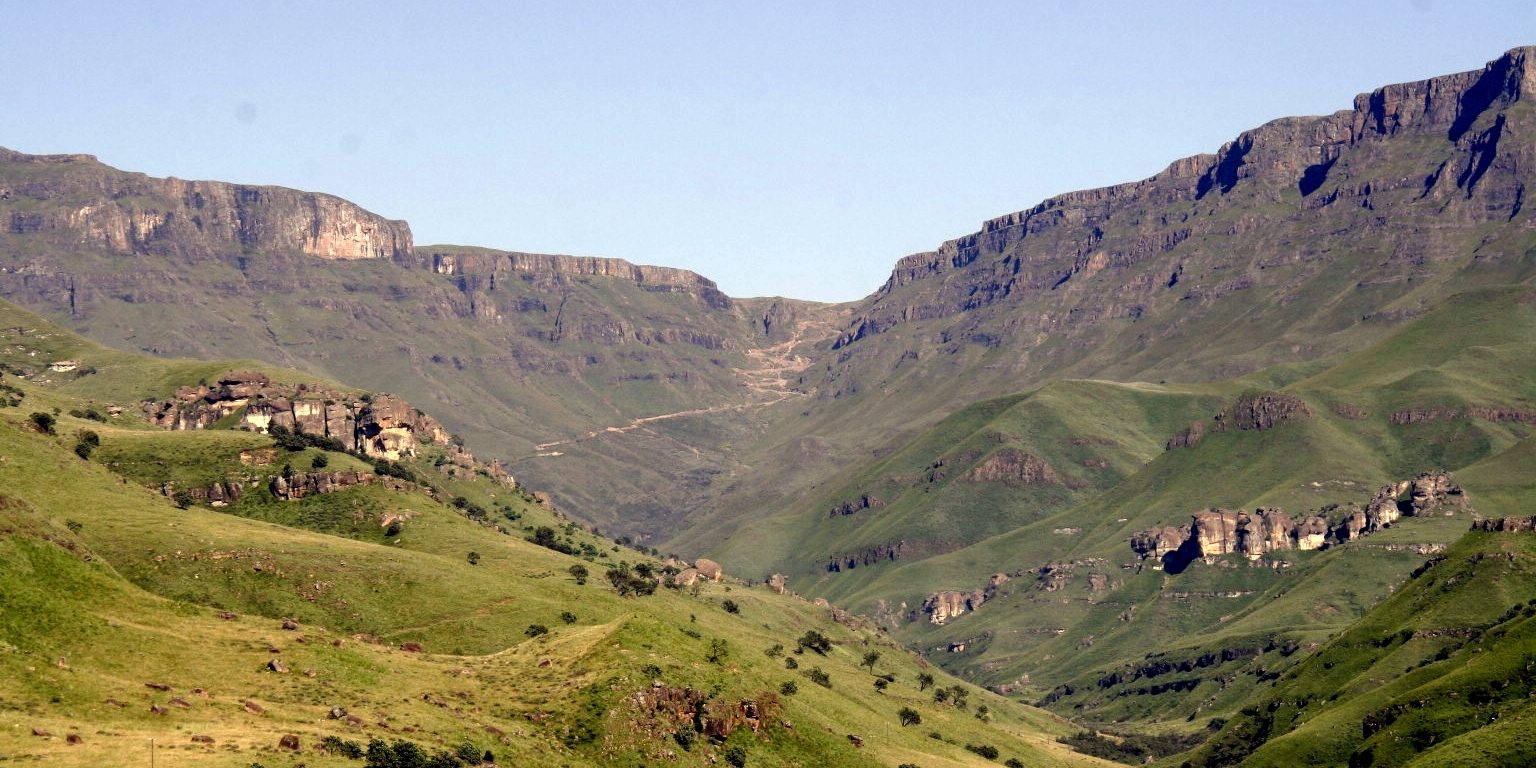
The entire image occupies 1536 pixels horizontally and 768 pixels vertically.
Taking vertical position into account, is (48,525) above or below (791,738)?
above

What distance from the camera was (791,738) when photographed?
Result: 652 feet

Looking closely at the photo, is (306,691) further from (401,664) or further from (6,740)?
(6,740)

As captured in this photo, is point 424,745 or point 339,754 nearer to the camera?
point 339,754

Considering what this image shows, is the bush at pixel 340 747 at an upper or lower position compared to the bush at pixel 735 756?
upper

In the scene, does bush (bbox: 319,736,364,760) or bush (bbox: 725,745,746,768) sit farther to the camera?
bush (bbox: 725,745,746,768)

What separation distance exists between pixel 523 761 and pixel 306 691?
77.7 ft

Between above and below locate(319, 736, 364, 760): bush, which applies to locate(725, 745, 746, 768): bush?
below

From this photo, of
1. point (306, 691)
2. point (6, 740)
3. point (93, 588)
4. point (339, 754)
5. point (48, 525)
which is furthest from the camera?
point (48, 525)

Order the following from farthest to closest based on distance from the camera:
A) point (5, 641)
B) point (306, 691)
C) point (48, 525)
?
point (48, 525)
point (306, 691)
point (5, 641)

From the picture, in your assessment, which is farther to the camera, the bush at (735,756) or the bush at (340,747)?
the bush at (735,756)

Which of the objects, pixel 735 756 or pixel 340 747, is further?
pixel 735 756

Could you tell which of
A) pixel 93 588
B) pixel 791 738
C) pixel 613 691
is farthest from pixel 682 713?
pixel 93 588

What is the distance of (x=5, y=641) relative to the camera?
489ft

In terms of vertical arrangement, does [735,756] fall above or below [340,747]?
below
